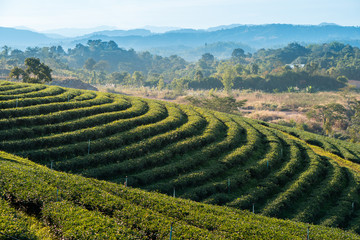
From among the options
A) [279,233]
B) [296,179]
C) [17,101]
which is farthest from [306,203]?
[17,101]

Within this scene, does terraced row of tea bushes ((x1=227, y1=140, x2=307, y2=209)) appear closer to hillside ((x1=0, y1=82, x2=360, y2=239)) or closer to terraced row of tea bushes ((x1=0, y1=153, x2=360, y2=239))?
hillside ((x1=0, y1=82, x2=360, y2=239))

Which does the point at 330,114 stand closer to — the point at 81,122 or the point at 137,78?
the point at 81,122

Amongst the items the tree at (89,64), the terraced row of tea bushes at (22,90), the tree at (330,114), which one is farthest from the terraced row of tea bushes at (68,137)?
the tree at (89,64)

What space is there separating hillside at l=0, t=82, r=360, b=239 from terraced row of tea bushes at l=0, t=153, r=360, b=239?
5 cm

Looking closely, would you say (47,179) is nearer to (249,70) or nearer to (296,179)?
(296,179)

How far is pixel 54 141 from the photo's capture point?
24.1 m

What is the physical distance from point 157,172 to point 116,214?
9.71 metres

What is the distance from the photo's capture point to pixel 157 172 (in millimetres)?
23078

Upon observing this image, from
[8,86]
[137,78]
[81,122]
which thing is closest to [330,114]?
[81,122]

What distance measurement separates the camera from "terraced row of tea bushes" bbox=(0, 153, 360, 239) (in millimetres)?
11984

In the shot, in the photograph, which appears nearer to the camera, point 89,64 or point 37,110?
point 37,110

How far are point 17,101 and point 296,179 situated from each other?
25009 millimetres

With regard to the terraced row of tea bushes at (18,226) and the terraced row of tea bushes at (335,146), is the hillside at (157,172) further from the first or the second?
the terraced row of tea bushes at (335,146)

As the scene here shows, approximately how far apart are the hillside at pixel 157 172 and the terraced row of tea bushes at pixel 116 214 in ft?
0.16
